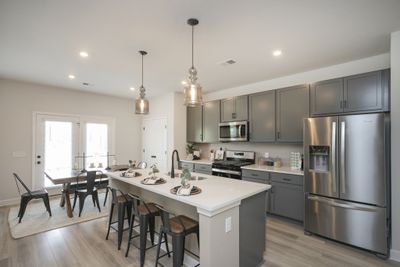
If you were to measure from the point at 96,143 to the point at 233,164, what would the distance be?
3946 mm

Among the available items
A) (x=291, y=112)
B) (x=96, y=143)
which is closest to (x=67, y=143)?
(x=96, y=143)

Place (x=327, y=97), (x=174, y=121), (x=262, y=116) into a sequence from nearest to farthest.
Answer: (x=327, y=97) < (x=262, y=116) < (x=174, y=121)

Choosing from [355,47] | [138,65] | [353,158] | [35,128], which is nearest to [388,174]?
[353,158]

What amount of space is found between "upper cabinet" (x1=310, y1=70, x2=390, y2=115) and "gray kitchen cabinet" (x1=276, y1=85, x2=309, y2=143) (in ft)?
0.49

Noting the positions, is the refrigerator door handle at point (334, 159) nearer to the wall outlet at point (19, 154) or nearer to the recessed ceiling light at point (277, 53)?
the recessed ceiling light at point (277, 53)

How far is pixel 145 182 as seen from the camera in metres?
2.46

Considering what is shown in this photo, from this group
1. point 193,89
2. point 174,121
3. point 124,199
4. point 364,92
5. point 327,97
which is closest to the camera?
point 193,89

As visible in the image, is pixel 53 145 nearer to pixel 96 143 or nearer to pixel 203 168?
pixel 96 143

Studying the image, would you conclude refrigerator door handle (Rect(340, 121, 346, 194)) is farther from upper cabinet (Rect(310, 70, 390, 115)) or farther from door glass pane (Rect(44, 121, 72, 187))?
door glass pane (Rect(44, 121, 72, 187))

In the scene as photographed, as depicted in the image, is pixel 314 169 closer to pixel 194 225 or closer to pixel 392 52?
pixel 392 52

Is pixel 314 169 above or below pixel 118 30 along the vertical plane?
below

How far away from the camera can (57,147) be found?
502 centimetres

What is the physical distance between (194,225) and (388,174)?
2.51 metres

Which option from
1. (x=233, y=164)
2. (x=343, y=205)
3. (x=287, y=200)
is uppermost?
(x=233, y=164)
